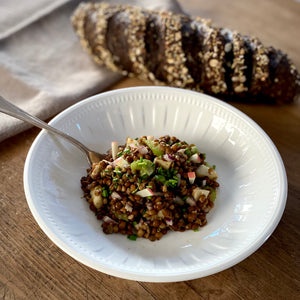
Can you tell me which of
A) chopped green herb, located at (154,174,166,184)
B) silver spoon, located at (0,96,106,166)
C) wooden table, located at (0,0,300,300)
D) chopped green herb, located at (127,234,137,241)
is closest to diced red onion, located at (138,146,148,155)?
chopped green herb, located at (154,174,166,184)

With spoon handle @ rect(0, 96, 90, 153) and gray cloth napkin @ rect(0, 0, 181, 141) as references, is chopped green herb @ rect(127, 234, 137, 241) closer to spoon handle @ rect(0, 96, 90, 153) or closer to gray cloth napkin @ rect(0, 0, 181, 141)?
spoon handle @ rect(0, 96, 90, 153)

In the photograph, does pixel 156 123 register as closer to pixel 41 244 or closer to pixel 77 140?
pixel 77 140

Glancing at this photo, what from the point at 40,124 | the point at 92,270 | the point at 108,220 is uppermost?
the point at 40,124

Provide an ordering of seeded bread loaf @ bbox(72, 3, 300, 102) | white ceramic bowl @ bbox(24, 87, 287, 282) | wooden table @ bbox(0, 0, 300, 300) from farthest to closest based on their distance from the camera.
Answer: seeded bread loaf @ bbox(72, 3, 300, 102), wooden table @ bbox(0, 0, 300, 300), white ceramic bowl @ bbox(24, 87, 287, 282)

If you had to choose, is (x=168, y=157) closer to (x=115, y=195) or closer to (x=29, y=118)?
(x=115, y=195)

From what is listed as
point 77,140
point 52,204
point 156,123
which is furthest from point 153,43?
point 52,204

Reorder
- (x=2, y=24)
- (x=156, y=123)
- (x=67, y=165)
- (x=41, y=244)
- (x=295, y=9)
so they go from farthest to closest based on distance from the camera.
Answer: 1. (x=295, y=9)
2. (x=2, y=24)
3. (x=156, y=123)
4. (x=67, y=165)
5. (x=41, y=244)

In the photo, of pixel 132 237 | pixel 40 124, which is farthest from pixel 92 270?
pixel 40 124
